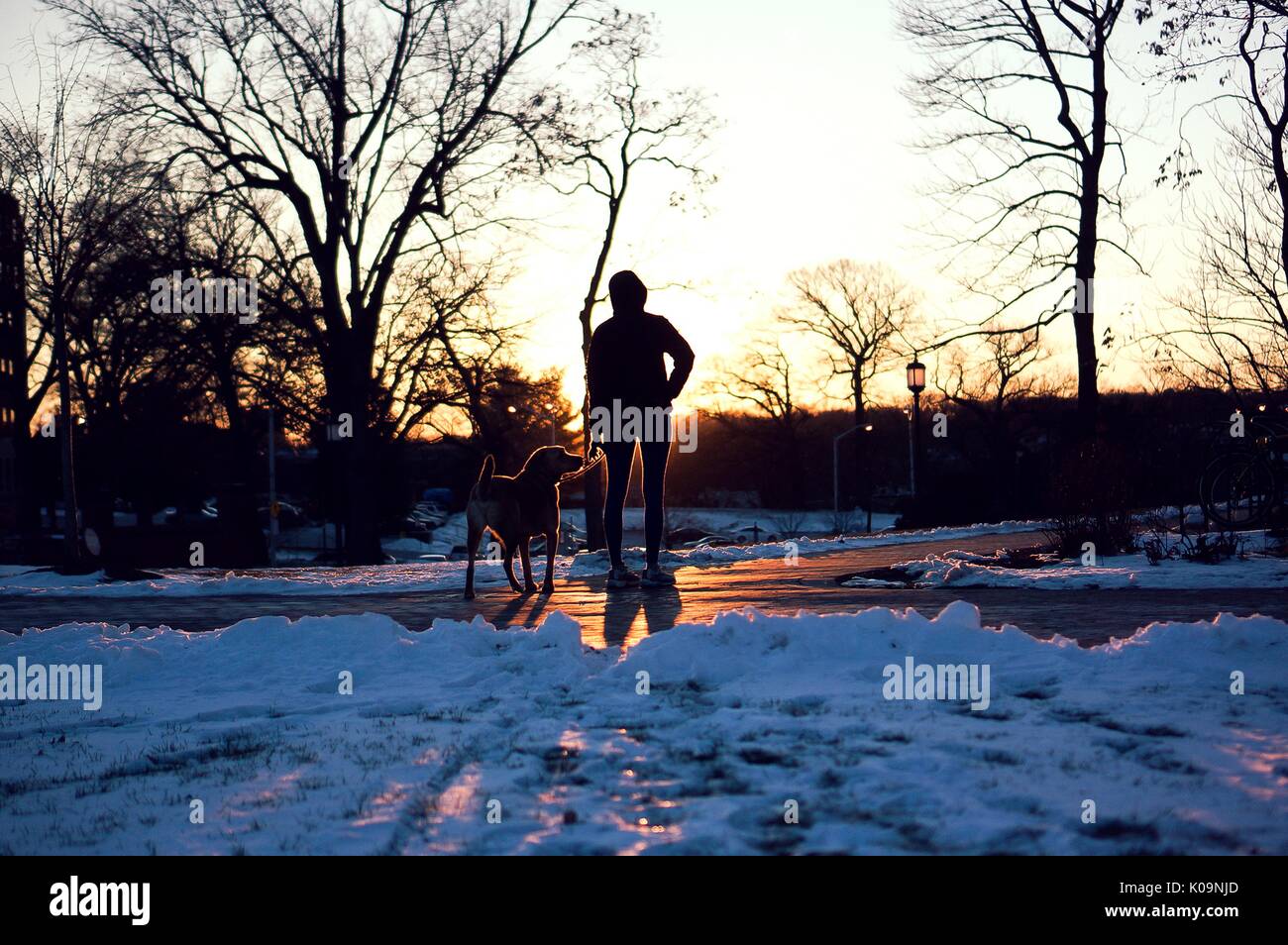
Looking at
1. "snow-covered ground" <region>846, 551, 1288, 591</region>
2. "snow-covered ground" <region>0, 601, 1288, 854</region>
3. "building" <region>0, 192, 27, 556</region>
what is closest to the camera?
"snow-covered ground" <region>0, 601, 1288, 854</region>

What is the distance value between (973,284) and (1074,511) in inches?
490

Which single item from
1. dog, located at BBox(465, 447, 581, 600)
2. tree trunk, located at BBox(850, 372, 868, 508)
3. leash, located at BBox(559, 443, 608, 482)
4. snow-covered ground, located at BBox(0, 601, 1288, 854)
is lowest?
snow-covered ground, located at BBox(0, 601, 1288, 854)

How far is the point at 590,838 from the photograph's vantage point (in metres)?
2.46

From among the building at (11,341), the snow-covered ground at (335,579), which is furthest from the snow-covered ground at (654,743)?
the building at (11,341)

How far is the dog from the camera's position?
844 centimetres

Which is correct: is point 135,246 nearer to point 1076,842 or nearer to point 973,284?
point 973,284

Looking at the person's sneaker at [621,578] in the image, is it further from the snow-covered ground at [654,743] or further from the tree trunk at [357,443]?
the tree trunk at [357,443]

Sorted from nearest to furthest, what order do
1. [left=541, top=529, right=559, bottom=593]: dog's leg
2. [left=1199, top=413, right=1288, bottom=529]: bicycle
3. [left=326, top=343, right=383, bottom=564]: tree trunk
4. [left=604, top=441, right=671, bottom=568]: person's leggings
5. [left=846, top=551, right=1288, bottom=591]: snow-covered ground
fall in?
[left=846, top=551, right=1288, bottom=591]: snow-covered ground
[left=604, top=441, right=671, bottom=568]: person's leggings
[left=541, top=529, right=559, bottom=593]: dog's leg
[left=1199, top=413, right=1288, bottom=529]: bicycle
[left=326, top=343, right=383, bottom=564]: tree trunk

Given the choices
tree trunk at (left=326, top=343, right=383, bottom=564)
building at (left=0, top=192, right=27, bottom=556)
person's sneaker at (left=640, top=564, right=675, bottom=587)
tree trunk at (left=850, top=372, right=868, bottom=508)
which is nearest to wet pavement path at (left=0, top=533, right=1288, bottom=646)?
person's sneaker at (left=640, top=564, right=675, bottom=587)

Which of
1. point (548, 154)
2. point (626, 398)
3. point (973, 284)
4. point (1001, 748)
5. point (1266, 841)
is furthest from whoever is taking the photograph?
point (548, 154)

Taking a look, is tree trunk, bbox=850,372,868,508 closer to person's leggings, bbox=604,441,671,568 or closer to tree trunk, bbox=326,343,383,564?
tree trunk, bbox=326,343,383,564

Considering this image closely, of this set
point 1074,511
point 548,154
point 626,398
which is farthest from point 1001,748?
point 548,154

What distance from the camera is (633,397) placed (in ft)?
27.7

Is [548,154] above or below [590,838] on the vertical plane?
above
